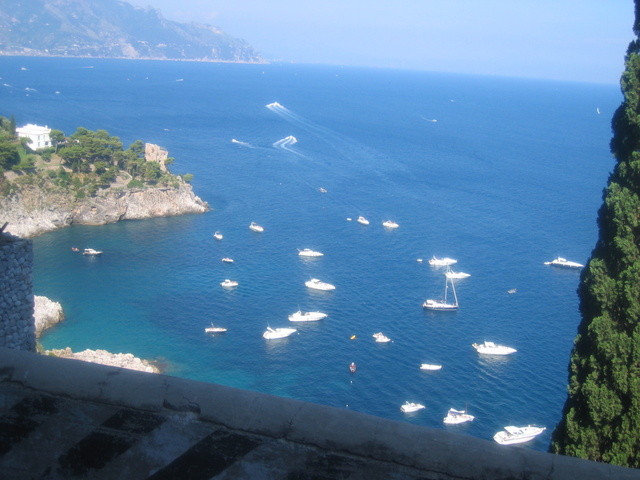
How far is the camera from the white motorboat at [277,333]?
2967 cm

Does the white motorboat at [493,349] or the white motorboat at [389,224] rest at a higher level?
the white motorboat at [389,224]

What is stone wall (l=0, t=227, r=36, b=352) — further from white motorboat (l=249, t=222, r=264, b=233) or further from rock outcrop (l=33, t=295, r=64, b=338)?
white motorboat (l=249, t=222, r=264, b=233)

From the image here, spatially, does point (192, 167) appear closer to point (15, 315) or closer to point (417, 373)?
point (417, 373)

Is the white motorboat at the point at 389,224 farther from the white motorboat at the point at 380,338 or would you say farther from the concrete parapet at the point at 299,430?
the concrete parapet at the point at 299,430

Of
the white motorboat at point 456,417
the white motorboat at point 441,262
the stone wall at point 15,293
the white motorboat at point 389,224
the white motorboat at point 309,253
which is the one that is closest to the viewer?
the stone wall at point 15,293

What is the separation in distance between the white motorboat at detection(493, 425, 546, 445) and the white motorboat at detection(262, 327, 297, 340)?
11.5 m

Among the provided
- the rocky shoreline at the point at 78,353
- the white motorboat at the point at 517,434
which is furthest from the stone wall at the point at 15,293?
the white motorboat at the point at 517,434

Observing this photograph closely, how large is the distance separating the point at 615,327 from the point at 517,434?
1573 cm

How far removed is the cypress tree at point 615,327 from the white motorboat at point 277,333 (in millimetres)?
22032

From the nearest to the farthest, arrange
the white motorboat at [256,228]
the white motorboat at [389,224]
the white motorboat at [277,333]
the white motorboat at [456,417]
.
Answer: the white motorboat at [456,417]
the white motorboat at [277,333]
the white motorboat at [256,228]
the white motorboat at [389,224]

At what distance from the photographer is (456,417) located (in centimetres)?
2309

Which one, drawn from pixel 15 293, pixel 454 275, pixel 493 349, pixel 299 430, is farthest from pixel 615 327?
pixel 454 275

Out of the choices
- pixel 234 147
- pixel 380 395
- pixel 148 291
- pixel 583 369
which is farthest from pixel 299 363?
pixel 234 147

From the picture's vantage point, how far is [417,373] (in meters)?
26.9
